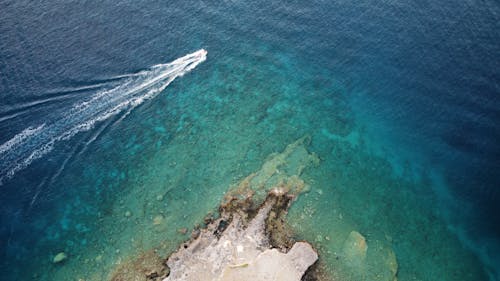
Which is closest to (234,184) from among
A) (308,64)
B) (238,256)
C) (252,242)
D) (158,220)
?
(252,242)

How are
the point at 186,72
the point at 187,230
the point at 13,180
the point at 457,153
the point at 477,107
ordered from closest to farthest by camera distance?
1. the point at 187,230
2. the point at 13,180
3. the point at 457,153
4. the point at 477,107
5. the point at 186,72

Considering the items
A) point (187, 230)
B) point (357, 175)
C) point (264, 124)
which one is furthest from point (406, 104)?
point (187, 230)

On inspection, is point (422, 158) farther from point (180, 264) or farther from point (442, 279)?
point (180, 264)

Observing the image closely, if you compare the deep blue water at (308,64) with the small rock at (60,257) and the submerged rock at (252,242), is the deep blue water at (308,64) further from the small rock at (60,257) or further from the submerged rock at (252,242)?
the submerged rock at (252,242)

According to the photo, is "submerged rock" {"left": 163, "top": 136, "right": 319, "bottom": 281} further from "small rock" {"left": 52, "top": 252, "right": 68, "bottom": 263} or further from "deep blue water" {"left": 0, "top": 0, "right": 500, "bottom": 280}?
"deep blue water" {"left": 0, "top": 0, "right": 500, "bottom": 280}

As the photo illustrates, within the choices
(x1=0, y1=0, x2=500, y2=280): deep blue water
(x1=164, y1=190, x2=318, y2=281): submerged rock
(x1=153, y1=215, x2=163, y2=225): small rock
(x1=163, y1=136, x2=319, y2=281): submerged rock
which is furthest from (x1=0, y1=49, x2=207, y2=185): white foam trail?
(x1=164, y1=190, x2=318, y2=281): submerged rock

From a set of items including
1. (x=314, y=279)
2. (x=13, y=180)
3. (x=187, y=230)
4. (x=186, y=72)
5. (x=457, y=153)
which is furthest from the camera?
(x=186, y=72)
